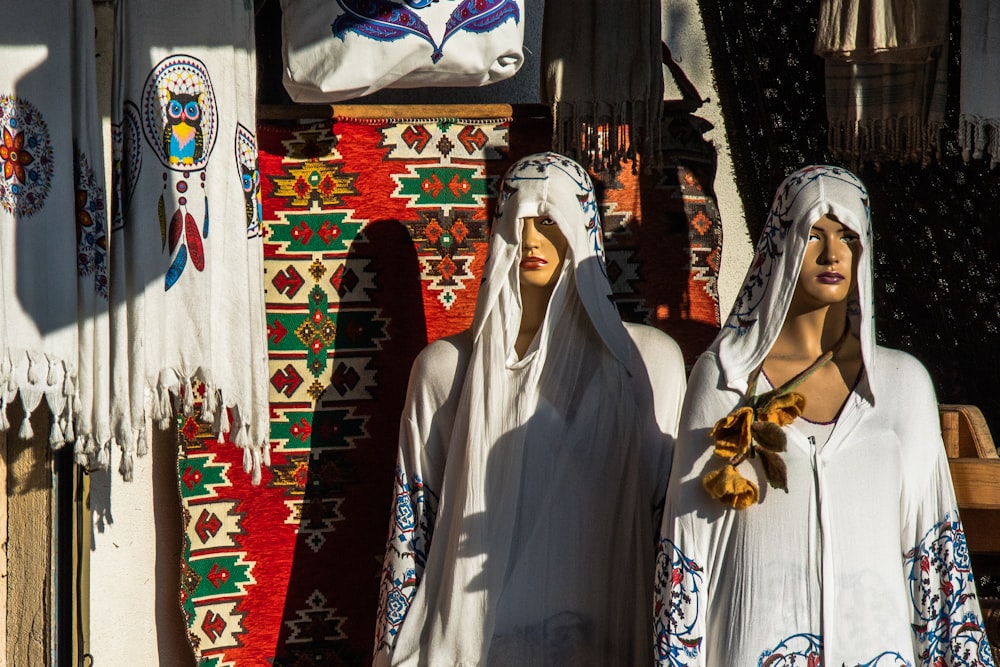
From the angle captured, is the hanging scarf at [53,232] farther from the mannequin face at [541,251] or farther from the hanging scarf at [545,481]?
the mannequin face at [541,251]

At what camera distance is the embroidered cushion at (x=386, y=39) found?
3.99 metres

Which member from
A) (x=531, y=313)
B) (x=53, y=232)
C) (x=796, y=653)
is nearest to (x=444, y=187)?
(x=531, y=313)

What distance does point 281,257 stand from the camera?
4.84 meters

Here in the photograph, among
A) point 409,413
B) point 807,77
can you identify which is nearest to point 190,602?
point 409,413

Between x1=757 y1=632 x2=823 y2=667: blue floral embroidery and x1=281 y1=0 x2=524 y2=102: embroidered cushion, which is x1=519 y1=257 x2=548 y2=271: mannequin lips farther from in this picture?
x1=757 y1=632 x2=823 y2=667: blue floral embroidery

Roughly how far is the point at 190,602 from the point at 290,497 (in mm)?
440

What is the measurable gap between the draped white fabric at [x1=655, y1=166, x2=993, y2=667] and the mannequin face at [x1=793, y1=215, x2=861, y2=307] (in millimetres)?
30

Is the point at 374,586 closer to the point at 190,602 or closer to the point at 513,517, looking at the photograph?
the point at 190,602

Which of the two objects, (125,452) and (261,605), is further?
(261,605)

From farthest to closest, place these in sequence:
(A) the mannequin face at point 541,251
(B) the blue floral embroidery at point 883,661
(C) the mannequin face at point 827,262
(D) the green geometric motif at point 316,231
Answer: (D) the green geometric motif at point 316,231 → (A) the mannequin face at point 541,251 → (C) the mannequin face at point 827,262 → (B) the blue floral embroidery at point 883,661

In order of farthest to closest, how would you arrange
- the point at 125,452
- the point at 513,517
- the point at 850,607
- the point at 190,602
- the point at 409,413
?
1. the point at 190,602
2. the point at 409,413
3. the point at 513,517
4. the point at 125,452
5. the point at 850,607

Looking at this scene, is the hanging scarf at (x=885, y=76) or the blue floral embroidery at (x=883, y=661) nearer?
the blue floral embroidery at (x=883, y=661)

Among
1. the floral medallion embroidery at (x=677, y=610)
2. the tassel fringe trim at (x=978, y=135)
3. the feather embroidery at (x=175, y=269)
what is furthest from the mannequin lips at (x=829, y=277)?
the feather embroidery at (x=175, y=269)

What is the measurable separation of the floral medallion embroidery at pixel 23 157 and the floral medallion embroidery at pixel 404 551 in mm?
1240
